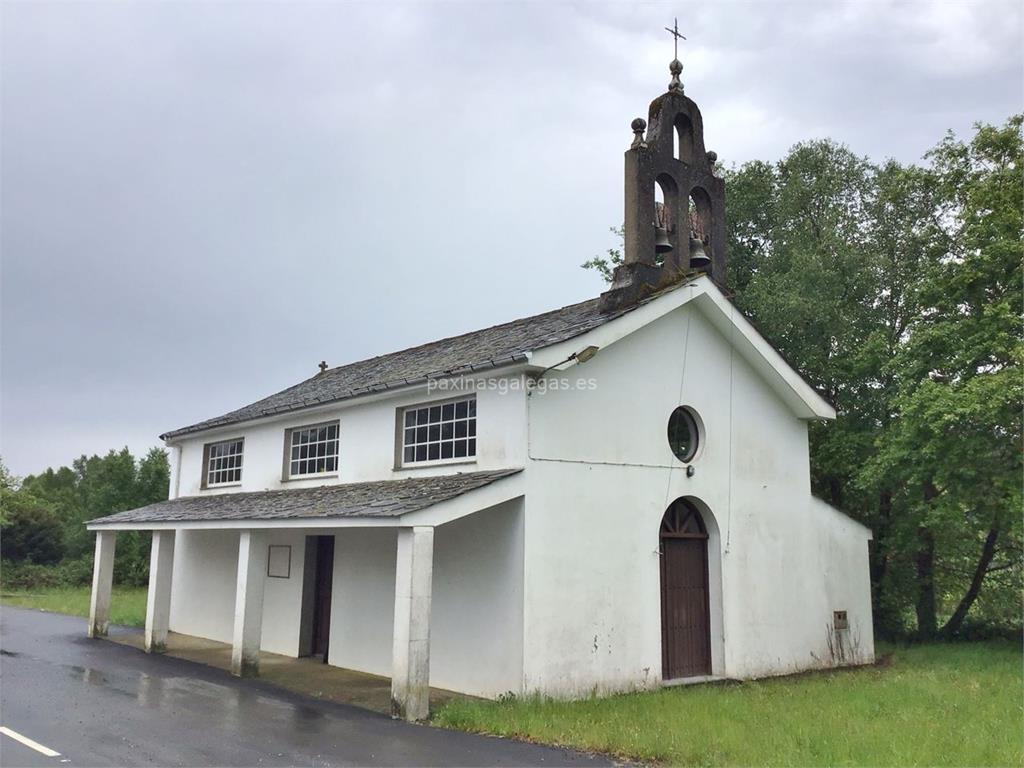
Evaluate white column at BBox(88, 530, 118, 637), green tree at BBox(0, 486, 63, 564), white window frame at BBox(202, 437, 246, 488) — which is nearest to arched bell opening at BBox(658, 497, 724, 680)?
white window frame at BBox(202, 437, 246, 488)

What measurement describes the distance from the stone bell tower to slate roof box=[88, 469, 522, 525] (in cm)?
402

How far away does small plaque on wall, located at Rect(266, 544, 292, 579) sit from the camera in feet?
53.5

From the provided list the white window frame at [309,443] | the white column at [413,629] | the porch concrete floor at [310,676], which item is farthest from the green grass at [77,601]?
the white column at [413,629]

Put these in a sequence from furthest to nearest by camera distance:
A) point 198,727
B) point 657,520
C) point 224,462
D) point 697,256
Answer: point 224,462, point 697,256, point 657,520, point 198,727

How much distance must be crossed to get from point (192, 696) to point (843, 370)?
597 inches

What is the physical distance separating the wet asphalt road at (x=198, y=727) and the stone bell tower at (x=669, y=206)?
713 centimetres

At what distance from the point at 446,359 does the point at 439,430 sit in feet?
7.89

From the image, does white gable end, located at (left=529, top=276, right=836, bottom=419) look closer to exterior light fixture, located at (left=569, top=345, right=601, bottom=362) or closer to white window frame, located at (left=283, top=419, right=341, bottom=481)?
exterior light fixture, located at (left=569, top=345, right=601, bottom=362)

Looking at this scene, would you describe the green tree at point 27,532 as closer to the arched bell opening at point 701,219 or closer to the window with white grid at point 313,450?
the window with white grid at point 313,450

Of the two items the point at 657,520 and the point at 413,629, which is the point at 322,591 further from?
the point at 657,520

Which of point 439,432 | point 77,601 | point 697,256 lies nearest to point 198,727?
point 439,432

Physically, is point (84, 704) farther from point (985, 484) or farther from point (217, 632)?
point (985, 484)

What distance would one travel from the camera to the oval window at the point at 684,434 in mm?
14016

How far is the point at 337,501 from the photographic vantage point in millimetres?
12648
